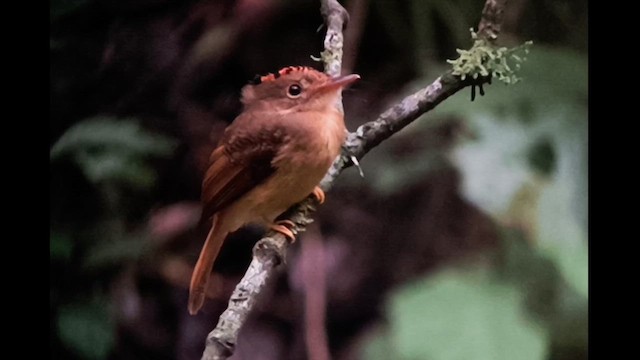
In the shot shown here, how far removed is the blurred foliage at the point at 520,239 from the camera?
42.4 inches

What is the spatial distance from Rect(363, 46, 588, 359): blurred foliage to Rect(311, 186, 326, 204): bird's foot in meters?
0.14

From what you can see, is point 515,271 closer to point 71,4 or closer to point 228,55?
point 228,55

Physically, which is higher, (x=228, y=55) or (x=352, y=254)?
(x=228, y=55)

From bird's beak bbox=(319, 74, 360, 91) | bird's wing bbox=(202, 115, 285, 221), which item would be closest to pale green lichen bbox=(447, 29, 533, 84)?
bird's beak bbox=(319, 74, 360, 91)

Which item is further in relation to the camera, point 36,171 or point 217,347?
point 36,171

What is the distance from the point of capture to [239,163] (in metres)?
1.13

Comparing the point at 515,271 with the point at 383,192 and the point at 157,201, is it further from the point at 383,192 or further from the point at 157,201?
the point at 157,201

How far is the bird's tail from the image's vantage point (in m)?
1.16

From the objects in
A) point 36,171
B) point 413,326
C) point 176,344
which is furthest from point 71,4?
point 413,326

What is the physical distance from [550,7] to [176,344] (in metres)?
0.58

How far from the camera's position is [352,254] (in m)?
1.13

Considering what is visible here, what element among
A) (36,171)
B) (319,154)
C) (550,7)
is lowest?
(36,171)

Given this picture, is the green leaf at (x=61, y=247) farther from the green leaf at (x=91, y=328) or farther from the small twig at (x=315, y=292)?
the small twig at (x=315, y=292)

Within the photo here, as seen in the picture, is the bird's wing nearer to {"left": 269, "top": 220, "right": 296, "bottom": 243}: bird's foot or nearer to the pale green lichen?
{"left": 269, "top": 220, "right": 296, "bottom": 243}: bird's foot
